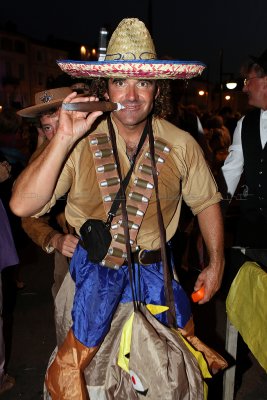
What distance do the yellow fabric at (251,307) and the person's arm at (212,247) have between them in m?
0.13

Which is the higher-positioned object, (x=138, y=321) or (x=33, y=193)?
(x=33, y=193)

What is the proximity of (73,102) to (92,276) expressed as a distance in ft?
3.07

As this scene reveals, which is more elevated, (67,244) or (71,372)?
(67,244)

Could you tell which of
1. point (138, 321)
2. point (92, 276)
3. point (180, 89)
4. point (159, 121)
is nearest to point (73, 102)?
point (159, 121)

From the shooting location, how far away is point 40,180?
1.95 metres

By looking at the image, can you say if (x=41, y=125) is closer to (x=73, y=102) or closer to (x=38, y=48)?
(x=73, y=102)

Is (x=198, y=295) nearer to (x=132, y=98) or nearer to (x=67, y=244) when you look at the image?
(x=67, y=244)

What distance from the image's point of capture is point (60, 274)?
326cm

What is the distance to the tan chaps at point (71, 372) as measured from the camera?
6.95 feet

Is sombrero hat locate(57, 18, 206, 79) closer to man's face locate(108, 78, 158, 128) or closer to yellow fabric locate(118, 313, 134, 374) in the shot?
man's face locate(108, 78, 158, 128)

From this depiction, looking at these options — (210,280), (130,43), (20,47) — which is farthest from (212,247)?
(20,47)

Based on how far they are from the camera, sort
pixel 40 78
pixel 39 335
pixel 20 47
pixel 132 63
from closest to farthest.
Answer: pixel 132 63, pixel 39 335, pixel 20 47, pixel 40 78

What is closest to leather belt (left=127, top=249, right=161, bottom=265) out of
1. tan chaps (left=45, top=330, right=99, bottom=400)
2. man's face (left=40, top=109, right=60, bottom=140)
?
tan chaps (left=45, top=330, right=99, bottom=400)

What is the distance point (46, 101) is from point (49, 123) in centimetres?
18
